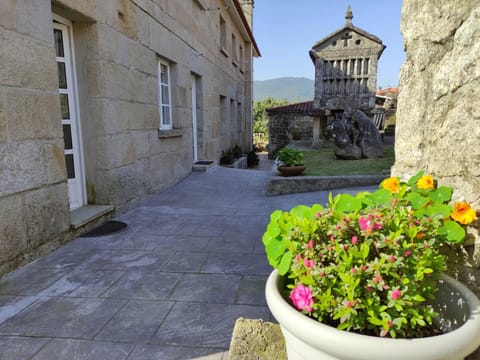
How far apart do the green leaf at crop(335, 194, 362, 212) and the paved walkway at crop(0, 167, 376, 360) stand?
101cm

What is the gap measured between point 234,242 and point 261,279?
89 centimetres

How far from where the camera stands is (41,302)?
2.31m

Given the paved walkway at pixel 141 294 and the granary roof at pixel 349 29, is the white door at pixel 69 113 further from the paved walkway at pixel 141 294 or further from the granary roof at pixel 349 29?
the granary roof at pixel 349 29

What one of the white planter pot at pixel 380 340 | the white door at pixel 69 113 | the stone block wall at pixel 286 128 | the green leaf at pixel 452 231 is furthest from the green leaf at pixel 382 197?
the stone block wall at pixel 286 128

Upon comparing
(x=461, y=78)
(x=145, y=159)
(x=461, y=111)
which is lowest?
(x=145, y=159)

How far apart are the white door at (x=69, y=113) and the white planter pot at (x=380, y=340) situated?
140 inches

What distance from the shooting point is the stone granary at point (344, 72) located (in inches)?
479

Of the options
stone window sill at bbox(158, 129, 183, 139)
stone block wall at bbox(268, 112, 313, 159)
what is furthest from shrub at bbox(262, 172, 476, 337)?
stone block wall at bbox(268, 112, 313, 159)

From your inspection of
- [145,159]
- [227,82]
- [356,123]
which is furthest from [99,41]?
[227,82]

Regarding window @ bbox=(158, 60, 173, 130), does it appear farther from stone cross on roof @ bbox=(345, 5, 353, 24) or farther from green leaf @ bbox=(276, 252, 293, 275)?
stone cross on roof @ bbox=(345, 5, 353, 24)

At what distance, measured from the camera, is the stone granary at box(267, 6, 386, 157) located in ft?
39.9

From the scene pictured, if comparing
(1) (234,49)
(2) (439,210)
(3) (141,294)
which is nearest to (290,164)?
(3) (141,294)

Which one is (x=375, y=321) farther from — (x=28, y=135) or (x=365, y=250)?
(x=28, y=135)

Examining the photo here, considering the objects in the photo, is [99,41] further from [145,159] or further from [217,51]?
[217,51]
